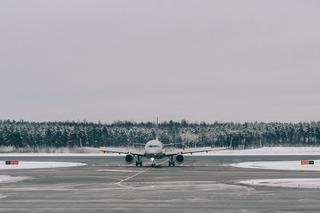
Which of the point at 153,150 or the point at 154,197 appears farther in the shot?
the point at 153,150

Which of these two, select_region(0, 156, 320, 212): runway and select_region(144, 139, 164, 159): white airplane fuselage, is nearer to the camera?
select_region(0, 156, 320, 212): runway

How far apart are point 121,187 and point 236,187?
7.76 m

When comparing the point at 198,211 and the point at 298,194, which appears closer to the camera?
the point at 198,211

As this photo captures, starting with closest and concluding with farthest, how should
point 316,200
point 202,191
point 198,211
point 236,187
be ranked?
point 198,211 → point 316,200 → point 202,191 → point 236,187

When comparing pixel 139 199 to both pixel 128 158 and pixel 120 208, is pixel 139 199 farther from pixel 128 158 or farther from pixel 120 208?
pixel 128 158

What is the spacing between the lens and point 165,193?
3575 centimetres

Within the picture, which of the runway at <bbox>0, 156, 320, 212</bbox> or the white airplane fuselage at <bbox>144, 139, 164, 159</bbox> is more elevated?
the white airplane fuselage at <bbox>144, 139, 164, 159</bbox>

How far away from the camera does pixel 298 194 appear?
34.7 meters

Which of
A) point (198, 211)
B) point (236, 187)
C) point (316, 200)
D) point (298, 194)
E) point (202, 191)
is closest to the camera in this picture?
point (198, 211)

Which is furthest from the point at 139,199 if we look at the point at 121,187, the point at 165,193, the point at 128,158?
the point at 128,158

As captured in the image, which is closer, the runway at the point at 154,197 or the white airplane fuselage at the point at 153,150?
the runway at the point at 154,197

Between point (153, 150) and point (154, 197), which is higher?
point (153, 150)

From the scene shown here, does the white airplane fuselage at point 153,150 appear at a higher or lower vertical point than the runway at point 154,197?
higher

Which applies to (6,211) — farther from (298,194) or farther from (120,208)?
(298,194)
